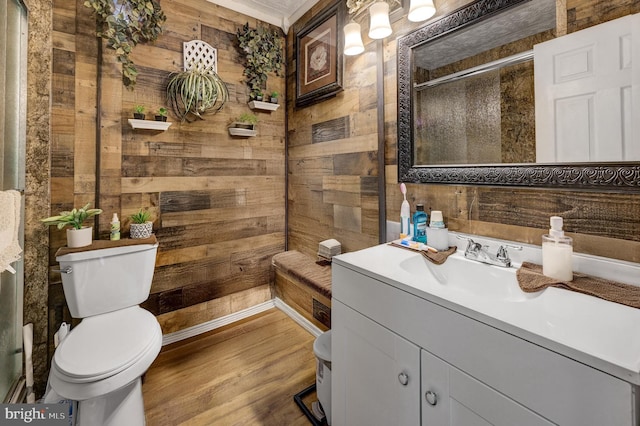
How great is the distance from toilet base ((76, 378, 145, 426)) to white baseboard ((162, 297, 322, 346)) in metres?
0.77

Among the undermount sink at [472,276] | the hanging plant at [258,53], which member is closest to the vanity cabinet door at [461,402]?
the undermount sink at [472,276]

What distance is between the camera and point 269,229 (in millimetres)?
2422

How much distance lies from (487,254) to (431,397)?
0.56m

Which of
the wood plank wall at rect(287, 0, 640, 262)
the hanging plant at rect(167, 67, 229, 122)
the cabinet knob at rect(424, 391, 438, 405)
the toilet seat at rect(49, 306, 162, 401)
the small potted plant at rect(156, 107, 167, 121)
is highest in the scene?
the hanging plant at rect(167, 67, 229, 122)

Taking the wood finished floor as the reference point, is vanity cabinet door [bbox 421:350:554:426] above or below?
above

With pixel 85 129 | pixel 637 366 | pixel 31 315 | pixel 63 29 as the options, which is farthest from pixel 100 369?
pixel 63 29

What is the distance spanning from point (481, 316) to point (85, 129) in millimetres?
2174

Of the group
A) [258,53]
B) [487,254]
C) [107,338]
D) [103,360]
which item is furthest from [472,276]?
[258,53]

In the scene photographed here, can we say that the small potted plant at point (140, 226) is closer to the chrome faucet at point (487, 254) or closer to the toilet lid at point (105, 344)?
the toilet lid at point (105, 344)

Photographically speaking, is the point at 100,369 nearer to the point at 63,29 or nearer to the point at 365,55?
the point at 63,29

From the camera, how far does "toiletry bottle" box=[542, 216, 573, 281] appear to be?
874mm

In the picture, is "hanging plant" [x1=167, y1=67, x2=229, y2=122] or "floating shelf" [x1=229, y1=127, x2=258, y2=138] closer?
"hanging plant" [x1=167, y1=67, x2=229, y2=122]

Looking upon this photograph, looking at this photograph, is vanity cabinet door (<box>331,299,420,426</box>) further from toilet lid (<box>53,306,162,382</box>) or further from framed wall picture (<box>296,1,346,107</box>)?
framed wall picture (<box>296,1,346,107</box>)

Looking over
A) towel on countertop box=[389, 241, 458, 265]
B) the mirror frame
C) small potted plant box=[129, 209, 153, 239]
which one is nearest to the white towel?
small potted plant box=[129, 209, 153, 239]
